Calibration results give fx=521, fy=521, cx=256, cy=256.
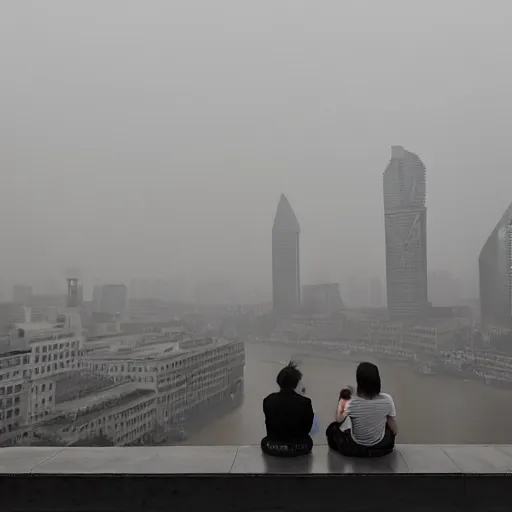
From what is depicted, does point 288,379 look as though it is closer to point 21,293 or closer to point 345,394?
point 345,394

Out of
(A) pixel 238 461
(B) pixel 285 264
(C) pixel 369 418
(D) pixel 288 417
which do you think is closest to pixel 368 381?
(C) pixel 369 418

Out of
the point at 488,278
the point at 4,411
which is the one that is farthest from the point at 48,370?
the point at 488,278

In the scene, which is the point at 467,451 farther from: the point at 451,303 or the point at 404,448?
the point at 451,303

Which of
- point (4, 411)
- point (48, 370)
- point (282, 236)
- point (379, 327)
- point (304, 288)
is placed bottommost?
point (4, 411)

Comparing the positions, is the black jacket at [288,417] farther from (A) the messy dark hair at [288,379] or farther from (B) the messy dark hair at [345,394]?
(B) the messy dark hair at [345,394]

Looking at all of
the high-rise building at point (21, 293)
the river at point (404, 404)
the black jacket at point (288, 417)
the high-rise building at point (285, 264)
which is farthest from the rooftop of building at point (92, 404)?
the black jacket at point (288, 417)
